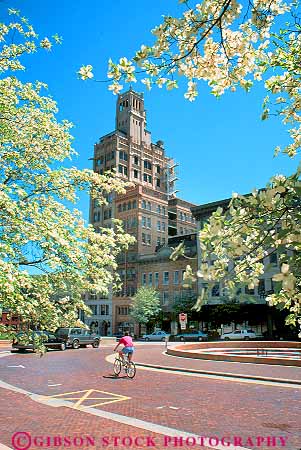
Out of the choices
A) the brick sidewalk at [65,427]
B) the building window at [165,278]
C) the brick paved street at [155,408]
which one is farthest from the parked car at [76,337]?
the building window at [165,278]

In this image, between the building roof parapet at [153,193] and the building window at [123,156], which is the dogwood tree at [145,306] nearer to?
the building roof parapet at [153,193]

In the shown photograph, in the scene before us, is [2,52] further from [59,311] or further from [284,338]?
[284,338]

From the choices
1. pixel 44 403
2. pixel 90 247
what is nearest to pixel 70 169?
pixel 90 247

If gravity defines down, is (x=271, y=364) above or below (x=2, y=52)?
below

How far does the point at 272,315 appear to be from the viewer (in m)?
57.1

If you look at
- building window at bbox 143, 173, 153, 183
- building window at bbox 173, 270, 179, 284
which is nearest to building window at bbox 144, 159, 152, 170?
building window at bbox 143, 173, 153, 183

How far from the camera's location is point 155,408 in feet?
34.4

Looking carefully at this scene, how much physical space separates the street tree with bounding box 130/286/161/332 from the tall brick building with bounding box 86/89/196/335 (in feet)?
27.9

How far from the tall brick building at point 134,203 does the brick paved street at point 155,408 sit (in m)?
54.4

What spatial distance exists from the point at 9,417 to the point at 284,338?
49.3 metres

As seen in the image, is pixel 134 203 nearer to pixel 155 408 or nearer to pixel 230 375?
pixel 230 375

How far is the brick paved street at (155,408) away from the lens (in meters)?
8.21

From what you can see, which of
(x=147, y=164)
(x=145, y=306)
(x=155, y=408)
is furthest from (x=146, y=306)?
(x=155, y=408)

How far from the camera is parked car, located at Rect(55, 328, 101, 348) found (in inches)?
1430
